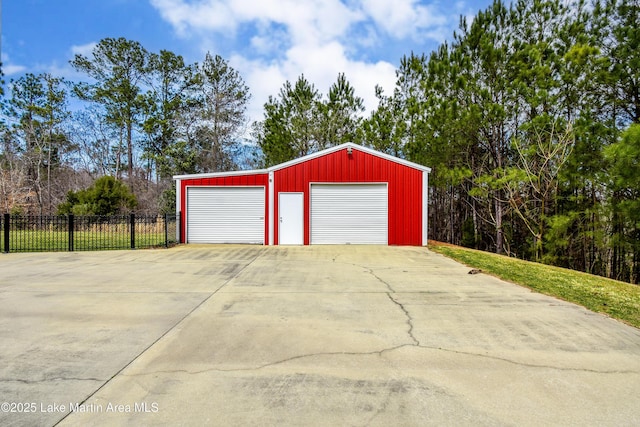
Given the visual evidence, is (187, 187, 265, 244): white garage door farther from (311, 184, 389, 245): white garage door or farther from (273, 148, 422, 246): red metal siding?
(311, 184, 389, 245): white garage door

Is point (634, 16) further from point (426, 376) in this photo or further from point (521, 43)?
point (426, 376)

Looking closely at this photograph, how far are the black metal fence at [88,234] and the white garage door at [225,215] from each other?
78 cm

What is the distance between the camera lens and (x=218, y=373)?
9.32 feet

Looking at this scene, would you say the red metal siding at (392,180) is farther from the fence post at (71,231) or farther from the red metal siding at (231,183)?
the fence post at (71,231)

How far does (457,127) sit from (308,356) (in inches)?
546

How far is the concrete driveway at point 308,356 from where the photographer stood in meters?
2.31

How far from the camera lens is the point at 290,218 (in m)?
13.0

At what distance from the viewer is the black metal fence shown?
440 inches

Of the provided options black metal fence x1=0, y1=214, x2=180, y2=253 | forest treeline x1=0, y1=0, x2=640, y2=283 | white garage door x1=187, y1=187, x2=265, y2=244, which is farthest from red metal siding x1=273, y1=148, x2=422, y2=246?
black metal fence x1=0, y1=214, x2=180, y2=253

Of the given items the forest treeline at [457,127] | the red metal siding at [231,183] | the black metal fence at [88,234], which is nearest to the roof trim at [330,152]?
the red metal siding at [231,183]

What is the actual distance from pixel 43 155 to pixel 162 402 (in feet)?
103

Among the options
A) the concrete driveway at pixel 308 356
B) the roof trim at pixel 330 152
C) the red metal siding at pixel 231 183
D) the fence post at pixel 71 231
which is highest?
the roof trim at pixel 330 152

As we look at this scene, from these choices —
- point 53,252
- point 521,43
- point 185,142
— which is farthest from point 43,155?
point 521,43

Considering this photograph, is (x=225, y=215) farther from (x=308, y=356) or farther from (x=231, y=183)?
(x=308, y=356)
